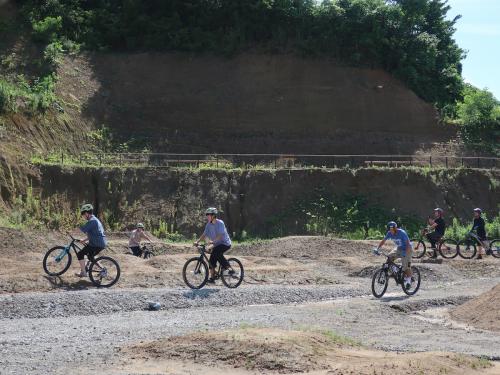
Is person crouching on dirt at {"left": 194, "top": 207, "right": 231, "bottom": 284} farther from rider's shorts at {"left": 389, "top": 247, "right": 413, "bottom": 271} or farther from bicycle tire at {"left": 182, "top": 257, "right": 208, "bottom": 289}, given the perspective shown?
rider's shorts at {"left": 389, "top": 247, "right": 413, "bottom": 271}

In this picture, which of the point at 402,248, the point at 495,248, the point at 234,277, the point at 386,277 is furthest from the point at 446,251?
the point at 234,277

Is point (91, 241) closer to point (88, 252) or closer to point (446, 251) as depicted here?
point (88, 252)

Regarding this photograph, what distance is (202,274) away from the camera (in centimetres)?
2039

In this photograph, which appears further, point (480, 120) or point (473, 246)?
point (480, 120)

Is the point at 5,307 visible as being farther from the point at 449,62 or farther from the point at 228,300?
the point at 449,62

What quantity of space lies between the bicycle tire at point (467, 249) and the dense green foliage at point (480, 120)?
20830mm

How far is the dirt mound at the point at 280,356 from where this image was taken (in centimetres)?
1138

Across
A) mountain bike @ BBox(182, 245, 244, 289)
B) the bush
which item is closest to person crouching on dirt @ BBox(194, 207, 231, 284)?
mountain bike @ BBox(182, 245, 244, 289)

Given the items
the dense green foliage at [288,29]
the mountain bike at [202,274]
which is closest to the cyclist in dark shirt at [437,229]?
the mountain bike at [202,274]

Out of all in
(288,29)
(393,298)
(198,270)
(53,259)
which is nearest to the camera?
(53,259)

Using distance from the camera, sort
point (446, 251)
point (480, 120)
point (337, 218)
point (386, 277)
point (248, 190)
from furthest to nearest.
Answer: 1. point (480, 120)
2. point (248, 190)
3. point (337, 218)
4. point (446, 251)
5. point (386, 277)

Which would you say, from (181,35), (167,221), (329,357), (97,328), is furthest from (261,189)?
(329,357)

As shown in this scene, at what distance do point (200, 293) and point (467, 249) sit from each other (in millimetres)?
14190

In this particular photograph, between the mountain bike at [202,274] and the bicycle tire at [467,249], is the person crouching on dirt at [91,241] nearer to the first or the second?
the mountain bike at [202,274]
